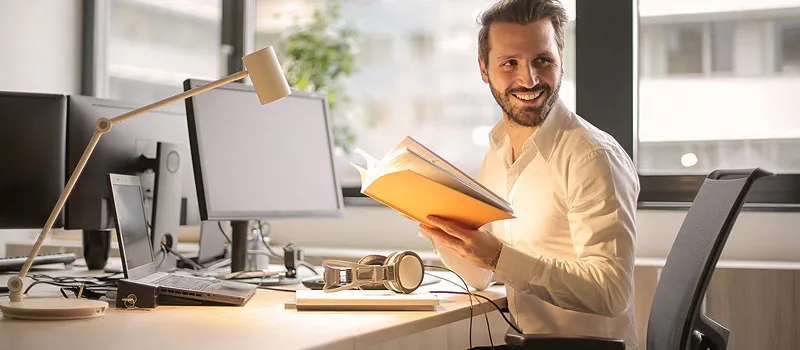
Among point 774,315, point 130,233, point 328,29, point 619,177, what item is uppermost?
point 328,29

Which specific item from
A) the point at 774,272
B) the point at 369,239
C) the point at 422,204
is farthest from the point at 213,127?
the point at 774,272

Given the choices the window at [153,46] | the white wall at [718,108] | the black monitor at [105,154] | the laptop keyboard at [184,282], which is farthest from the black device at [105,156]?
the white wall at [718,108]

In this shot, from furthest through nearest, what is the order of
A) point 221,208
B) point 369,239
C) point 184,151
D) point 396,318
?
1. point 369,239
2. point 184,151
3. point 221,208
4. point 396,318

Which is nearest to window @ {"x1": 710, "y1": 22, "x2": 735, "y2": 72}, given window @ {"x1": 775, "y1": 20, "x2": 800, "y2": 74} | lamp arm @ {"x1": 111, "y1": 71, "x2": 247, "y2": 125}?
window @ {"x1": 775, "y1": 20, "x2": 800, "y2": 74}

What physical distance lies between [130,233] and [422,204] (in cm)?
74

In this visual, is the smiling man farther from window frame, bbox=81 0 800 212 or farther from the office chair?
window frame, bbox=81 0 800 212

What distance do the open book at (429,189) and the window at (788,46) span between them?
66.0 inches

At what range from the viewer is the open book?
1684mm

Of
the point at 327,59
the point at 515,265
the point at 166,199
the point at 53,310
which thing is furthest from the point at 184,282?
the point at 327,59

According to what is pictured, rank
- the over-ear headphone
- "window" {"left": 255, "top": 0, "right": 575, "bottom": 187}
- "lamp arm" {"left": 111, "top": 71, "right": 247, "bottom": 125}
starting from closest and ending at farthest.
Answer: "lamp arm" {"left": 111, "top": 71, "right": 247, "bottom": 125} → the over-ear headphone → "window" {"left": 255, "top": 0, "right": 575, "bottom": 187}

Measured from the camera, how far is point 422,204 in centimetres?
180

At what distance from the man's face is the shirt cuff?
0.45m

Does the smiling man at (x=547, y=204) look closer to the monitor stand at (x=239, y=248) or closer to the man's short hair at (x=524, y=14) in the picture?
the man's short hair at (x=524, y=14)

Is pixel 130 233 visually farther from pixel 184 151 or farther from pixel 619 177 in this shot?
pixel 619 177
